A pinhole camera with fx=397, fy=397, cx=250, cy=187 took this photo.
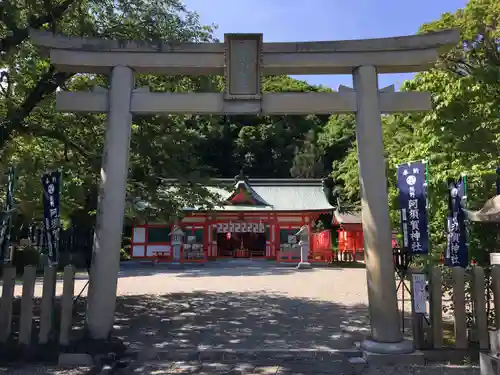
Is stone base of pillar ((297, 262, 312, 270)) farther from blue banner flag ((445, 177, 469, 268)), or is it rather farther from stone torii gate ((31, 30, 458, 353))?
stone torii gate ((31, 30, 458, 353))

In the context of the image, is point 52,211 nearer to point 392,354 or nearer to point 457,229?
point 392,354

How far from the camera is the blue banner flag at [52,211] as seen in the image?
6.21 m

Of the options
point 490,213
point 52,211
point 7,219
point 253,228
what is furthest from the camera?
point 253,228

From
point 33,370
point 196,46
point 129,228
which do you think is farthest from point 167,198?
point 129,228

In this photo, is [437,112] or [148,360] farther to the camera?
[437,112]

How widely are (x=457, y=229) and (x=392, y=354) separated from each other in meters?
2.59

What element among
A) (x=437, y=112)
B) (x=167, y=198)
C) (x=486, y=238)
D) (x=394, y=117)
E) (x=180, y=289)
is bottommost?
(x=180, y=289)

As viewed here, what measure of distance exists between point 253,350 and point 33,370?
9.09ft

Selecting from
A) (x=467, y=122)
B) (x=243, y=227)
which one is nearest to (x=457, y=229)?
(x=467, y=122)

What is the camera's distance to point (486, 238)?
7.06 metres

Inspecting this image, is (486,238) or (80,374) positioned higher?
(486,238)

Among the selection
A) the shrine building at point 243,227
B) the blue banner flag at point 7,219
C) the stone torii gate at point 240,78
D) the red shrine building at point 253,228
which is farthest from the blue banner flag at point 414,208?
the red shrine building at point 253,228

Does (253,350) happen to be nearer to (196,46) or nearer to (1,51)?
(196,46)

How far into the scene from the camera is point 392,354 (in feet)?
16.6
